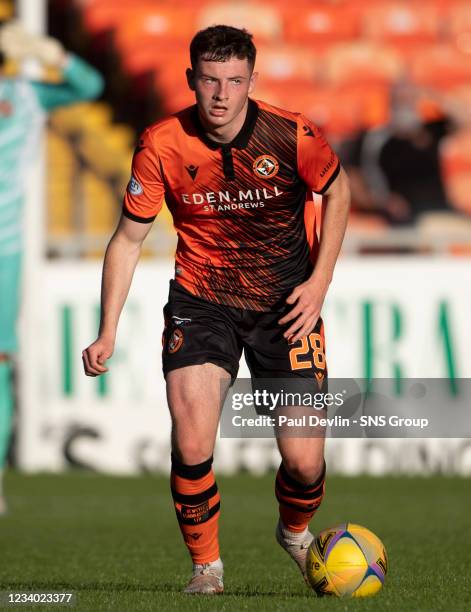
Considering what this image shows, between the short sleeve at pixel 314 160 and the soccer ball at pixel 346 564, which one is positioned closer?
the soccer ball at pixel 346 564

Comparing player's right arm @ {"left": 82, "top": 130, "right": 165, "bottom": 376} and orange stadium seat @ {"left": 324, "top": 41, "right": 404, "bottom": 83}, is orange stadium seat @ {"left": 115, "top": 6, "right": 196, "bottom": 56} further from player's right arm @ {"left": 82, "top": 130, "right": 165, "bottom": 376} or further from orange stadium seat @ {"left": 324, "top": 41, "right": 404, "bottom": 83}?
player's right arm @ {"left": 82, "top": 130, "right": 165, "bottom": 376}

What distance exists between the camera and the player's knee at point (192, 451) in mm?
5516

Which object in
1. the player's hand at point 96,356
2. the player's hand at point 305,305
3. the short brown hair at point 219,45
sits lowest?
the player's hand at point 96,356

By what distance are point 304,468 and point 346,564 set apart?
58 centimetres

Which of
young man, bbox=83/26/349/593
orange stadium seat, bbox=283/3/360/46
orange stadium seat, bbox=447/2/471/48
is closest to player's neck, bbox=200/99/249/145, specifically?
young man, bbox=83/26/349/593

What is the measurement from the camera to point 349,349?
11688 millimetres

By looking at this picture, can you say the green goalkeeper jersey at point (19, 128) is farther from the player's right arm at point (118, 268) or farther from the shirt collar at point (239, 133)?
the shirt collar at point (239, 133)

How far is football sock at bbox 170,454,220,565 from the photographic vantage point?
5.57 metres

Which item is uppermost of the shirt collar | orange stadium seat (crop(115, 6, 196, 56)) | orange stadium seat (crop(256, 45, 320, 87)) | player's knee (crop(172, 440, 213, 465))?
orange stadium seat (crop(115, 6, 196, 56))

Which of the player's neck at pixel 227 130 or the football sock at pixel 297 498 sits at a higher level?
the player's neck at pixel 227 130

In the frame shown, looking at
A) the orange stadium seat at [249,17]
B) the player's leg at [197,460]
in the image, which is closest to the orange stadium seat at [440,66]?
the orange stadium seat at [249,17]

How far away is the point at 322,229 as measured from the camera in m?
5.71

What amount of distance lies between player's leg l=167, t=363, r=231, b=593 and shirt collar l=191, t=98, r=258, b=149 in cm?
85

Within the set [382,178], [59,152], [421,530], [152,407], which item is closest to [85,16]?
[59,152]
